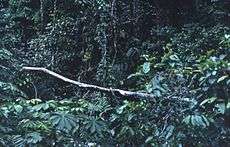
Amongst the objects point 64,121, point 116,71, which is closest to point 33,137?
point 64,121

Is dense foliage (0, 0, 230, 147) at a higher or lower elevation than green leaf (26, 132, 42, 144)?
higher

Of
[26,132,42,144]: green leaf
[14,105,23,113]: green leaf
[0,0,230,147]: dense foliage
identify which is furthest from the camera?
[14,105,23,113]: green leaf

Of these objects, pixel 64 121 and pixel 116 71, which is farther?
pixel 116 71

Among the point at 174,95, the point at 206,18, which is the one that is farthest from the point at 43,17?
the point at 174,95

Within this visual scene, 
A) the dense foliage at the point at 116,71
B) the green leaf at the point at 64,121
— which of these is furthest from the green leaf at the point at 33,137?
the green leaf at the point at 64,121

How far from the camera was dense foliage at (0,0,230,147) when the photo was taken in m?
2.31

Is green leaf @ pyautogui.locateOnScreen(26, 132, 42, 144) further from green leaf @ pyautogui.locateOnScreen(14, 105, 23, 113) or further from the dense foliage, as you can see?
green leaf @ pyautogui.locateOnScreen(14, 105, 23, 113)

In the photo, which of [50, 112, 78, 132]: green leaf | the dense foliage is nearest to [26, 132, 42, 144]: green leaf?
the dense foliage

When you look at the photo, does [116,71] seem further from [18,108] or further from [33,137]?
[33,137]

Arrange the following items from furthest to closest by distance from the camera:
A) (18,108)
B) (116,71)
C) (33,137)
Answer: (116,71), (18,108), (33,137)

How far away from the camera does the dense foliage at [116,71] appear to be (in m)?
2.31

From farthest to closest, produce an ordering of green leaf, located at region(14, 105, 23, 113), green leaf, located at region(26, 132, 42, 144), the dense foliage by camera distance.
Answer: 1. green leaf, located at region(14, 105, 23, 113)
2. green leaf, located at region(26, 132, 42, 144)
3. the dense foliage

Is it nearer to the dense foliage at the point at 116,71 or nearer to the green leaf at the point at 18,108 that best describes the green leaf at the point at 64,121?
the dense foliage at the point at 116,71

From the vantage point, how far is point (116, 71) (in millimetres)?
3846
